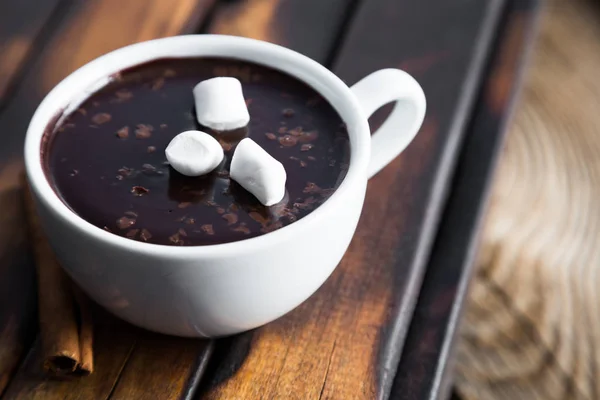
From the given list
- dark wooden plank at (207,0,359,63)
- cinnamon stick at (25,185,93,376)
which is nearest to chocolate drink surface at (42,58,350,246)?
cinnamon stick at (25,185,93,376)

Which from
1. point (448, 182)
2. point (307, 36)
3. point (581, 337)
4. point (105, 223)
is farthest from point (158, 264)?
point (581, 337)

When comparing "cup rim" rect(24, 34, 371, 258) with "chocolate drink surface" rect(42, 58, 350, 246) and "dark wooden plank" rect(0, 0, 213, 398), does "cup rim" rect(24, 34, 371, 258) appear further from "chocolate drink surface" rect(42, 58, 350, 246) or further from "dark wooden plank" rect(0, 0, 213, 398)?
"dark wooden plank" rect(0, 0, 213, 398)

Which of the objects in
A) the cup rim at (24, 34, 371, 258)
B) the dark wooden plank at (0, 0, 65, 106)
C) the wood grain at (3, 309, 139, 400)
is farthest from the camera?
the dark wooden plank at (0, 0, 65, 106)

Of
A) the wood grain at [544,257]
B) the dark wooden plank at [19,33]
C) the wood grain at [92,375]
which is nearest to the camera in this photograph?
the wood grain at [92,375]

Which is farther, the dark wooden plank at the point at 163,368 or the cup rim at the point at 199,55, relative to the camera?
the dark wooden plank at the point at 163,368

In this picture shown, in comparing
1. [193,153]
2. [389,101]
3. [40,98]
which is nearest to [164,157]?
[193,153]

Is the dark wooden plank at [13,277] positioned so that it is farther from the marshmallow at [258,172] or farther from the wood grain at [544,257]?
the wood grain at [544,257]

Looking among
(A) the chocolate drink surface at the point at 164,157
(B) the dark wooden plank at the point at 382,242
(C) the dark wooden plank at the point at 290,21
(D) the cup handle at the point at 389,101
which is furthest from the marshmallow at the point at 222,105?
(C) the dark wooden plank at the point at 290,21
